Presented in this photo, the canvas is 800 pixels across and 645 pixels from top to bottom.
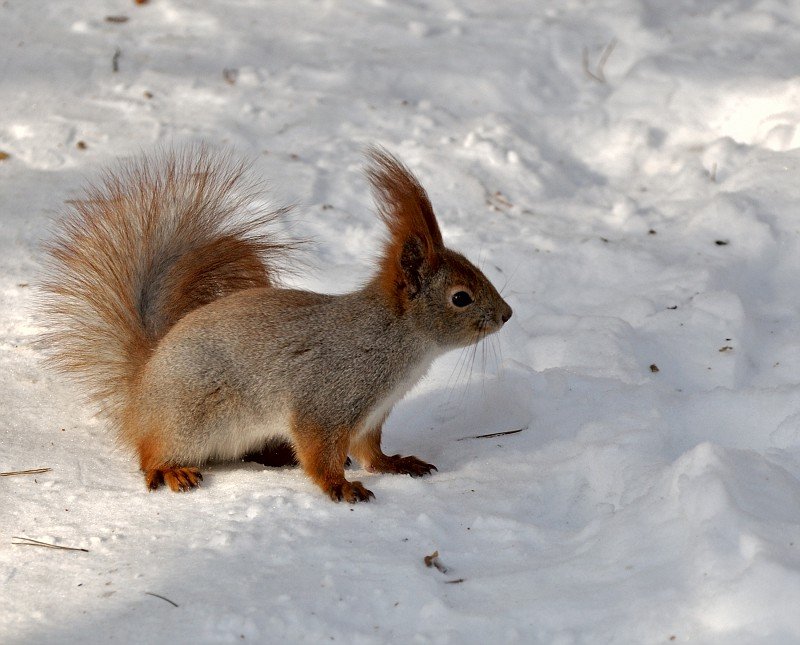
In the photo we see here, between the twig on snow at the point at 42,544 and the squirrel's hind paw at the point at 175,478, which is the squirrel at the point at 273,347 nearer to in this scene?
the squirrel's hind paw at the point at 175,478

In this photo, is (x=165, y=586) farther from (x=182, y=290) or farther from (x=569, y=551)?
(x=182, y=290)

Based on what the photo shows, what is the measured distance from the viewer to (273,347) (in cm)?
262

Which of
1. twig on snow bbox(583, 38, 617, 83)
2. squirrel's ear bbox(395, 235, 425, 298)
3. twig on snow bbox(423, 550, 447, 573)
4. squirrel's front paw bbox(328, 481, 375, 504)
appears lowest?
squirrel's front paw bbox(328, 481, 375, 504)

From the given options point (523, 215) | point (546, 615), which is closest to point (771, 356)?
point (523, 215)

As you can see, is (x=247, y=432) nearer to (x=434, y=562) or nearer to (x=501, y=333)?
(x=434, y=562)

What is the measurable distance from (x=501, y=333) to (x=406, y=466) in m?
0.82

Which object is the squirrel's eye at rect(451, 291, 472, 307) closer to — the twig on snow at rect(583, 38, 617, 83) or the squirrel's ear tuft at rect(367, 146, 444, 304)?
the squirrel's ear tuft at rect(367, 146, 444, 304)

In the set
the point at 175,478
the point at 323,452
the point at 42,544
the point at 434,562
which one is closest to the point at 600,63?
the point at 323,452

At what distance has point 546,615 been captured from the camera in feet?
6.37

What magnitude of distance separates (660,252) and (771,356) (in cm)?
74

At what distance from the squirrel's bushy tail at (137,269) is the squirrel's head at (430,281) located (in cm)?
52

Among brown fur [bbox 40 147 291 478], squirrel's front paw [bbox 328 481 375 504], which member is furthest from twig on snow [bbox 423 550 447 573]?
brown fur [bbox 40 147 291 478]

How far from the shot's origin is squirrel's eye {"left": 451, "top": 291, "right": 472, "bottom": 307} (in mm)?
2688

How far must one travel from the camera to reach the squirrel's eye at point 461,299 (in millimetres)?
2688
